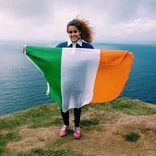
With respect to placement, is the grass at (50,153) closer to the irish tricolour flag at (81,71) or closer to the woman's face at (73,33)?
the irish tricolour flag at (81,71)

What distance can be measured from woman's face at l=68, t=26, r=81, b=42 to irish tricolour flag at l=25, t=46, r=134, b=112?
0.40 meters

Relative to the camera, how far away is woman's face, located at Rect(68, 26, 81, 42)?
26.8ft

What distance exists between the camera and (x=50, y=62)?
28.0ft

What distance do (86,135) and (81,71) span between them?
2.99 meters

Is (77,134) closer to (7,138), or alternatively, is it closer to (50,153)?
(50,153)

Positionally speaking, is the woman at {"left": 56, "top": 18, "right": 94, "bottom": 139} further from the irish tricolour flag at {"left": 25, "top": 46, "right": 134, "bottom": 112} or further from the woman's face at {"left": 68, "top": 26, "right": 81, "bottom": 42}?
the irish tricolour flag at {"left": 25, "top": 46, "right": 134, "bottom": 112}

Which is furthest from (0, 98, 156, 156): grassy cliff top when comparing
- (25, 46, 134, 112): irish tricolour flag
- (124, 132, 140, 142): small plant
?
(25, 46, 134, 112): irish tricolour flag

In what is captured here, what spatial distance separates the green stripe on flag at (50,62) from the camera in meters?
8.50

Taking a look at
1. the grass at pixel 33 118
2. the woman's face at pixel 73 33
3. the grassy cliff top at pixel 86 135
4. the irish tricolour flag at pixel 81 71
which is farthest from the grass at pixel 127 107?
the woman's face at pixel 73 33

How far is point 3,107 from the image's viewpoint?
66.1 m

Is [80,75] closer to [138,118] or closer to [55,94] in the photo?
[55,94]

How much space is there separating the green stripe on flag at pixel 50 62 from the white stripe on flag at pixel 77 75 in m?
0.16

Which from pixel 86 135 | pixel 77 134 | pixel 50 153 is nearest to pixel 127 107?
pixel 86 135

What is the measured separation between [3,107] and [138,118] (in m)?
60.2
